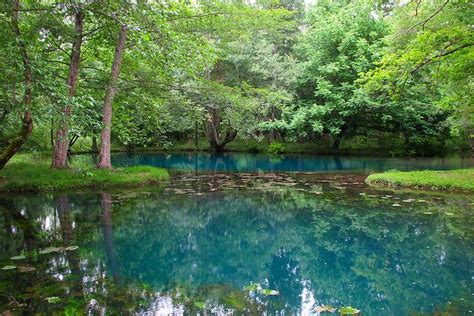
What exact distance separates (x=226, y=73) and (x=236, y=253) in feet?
91.3

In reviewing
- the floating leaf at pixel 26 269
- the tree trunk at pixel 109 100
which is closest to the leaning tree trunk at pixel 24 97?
the floating leaf at pixel 26 269

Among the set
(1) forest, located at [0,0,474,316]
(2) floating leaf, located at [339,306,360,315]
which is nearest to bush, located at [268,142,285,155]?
(1) forest, located at [0,0,474,316]

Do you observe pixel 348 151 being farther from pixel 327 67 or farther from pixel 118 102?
pixel 118 102

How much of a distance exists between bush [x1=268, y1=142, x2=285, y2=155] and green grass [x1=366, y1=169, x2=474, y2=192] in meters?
18.7

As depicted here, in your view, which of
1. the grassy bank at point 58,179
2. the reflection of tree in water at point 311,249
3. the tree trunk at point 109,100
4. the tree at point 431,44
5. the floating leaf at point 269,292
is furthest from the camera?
the tree trunk at point 109,100

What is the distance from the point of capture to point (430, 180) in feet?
51.1

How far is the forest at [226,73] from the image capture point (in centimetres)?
789

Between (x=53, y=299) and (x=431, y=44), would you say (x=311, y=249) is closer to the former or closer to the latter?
(x=53, y=299)

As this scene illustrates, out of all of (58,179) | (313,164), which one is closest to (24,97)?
(58,179)

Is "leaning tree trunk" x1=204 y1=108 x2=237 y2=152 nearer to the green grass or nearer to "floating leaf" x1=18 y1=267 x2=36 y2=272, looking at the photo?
the green grass

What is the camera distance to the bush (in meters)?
36.2

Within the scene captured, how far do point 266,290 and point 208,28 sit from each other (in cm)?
1249

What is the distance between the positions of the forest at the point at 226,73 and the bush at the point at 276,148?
5.3 inches

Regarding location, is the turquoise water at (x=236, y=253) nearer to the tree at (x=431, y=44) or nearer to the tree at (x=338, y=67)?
the tree at (x=431, y=44)
